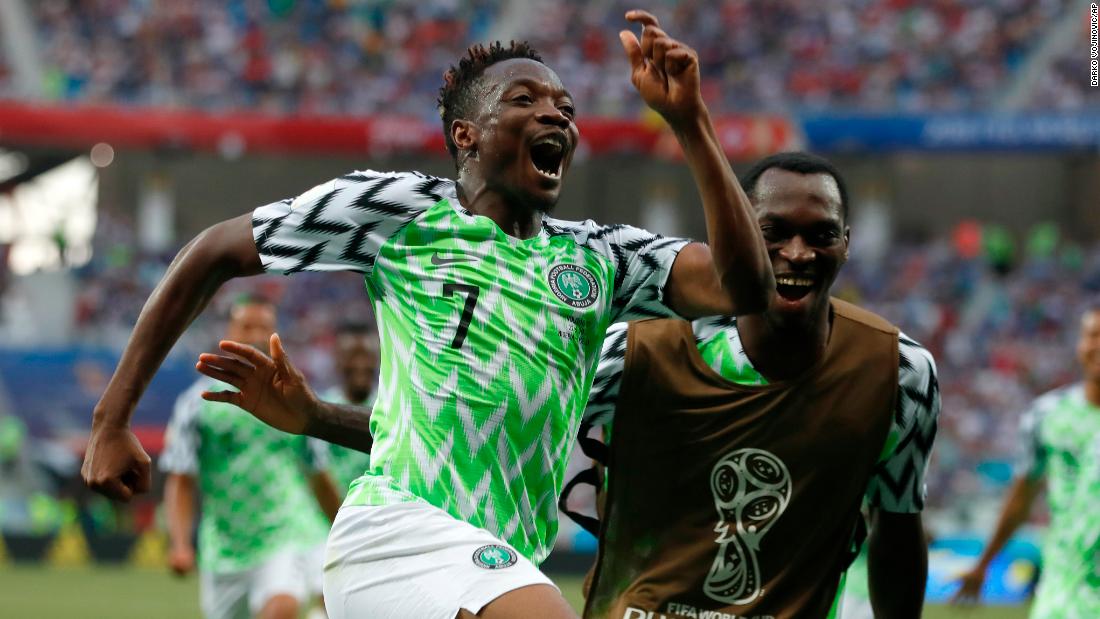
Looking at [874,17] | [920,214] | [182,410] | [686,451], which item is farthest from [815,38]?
[686,451]

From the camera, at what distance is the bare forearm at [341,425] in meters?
4.15

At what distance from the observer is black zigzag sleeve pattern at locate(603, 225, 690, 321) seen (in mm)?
4008

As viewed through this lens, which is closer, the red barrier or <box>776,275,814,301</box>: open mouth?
<box>776,275,814,301</box>: open mouth

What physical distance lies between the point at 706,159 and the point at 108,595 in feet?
52.1

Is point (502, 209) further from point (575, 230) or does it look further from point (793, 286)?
point (793, 286)

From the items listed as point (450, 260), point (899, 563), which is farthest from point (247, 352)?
point (899, 563)

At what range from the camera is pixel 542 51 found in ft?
94.3

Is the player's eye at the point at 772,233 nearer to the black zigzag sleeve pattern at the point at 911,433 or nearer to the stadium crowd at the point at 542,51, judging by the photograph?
the black zigzag sleeve pattern at the point at 911,433

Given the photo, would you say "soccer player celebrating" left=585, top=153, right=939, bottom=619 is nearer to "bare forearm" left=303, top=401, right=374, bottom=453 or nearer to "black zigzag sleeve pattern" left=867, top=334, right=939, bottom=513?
"black zigzag sleeve pattern" left=867, top=334, right=939, bottom=513

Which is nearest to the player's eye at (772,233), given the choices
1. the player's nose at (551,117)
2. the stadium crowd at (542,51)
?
the player's nose at (551,117)

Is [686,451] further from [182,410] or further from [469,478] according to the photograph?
[182,410]

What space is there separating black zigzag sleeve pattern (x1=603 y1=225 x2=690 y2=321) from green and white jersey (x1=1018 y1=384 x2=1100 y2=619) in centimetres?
424

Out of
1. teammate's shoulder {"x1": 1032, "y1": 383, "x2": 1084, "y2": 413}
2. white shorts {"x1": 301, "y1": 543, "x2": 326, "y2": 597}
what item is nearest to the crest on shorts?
teammate's shoulder {"x1": 1032, "y1": 383, "x2": 1084, "y2": 413}

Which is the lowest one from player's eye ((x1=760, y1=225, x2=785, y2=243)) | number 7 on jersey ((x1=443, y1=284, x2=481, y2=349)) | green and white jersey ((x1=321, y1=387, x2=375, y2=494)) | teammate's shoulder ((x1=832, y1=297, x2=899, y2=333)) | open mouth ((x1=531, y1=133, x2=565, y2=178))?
green and white jersey ((x1=321, y1=387, x2=375, y2=494))
